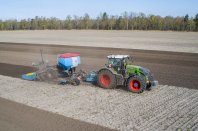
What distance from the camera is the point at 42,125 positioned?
7.93m

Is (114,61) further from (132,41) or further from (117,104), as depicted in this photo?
(132,41)

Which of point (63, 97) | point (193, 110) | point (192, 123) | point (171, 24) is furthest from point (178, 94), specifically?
point (171, 24)

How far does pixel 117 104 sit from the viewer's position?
400 inches

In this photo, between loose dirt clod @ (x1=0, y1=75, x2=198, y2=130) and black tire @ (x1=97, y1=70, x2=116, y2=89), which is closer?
loose dirt clod @ (x1=0, y1=75, x2=198, y2=130)

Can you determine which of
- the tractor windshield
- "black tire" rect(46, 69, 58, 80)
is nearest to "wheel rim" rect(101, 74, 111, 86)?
the tractor windshield

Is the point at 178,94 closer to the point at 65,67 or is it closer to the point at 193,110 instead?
the point at 193,110

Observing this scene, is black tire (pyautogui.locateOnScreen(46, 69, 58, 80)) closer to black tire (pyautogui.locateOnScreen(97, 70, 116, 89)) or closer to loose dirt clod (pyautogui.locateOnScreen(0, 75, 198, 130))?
loose dirt clod (pyautogui.locateOnScreen(0, 75, 198, 130))

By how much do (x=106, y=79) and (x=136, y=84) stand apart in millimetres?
2191

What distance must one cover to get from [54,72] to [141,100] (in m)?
7.70

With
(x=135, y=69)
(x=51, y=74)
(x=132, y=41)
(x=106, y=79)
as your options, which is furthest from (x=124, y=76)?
(x=132, y=41)

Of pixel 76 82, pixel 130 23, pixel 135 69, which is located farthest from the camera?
pixel 130 23

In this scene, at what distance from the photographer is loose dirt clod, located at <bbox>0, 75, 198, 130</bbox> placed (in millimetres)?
8117

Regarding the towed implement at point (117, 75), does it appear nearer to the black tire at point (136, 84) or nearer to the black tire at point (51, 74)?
the black tire at point (136, 84)

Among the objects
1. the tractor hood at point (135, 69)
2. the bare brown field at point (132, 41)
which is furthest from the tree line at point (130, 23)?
the tractor hood at point (135, 69)
